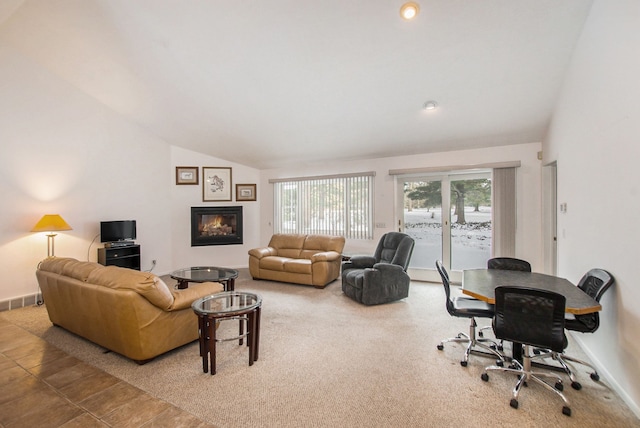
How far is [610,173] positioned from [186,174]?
6690mm

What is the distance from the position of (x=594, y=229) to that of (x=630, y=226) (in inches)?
25.4

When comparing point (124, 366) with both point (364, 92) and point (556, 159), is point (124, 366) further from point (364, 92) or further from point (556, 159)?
point (556, 159)

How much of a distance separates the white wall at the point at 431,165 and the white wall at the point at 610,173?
55.0 inches

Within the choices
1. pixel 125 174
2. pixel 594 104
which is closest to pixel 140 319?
pixel 125 174

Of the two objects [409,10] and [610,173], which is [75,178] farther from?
[610,173]

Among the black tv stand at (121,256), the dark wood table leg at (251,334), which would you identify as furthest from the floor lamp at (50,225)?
the dark wood table leg at (251,334)

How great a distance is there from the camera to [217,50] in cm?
344

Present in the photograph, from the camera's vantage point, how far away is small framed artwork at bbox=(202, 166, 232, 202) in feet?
22.0

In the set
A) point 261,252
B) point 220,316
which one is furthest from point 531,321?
point 261,252

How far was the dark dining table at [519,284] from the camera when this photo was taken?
2143 millimetres

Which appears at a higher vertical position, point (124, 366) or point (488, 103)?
point (488, 103)

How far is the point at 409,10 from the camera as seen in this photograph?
270 centimetres

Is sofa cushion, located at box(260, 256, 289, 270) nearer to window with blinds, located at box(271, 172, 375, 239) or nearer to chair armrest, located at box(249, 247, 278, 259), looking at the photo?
chair armrest, located at box(249, 247, 278, 259)

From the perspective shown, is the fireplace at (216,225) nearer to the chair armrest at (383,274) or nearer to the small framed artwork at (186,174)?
the small framed artwork at (186,174)
